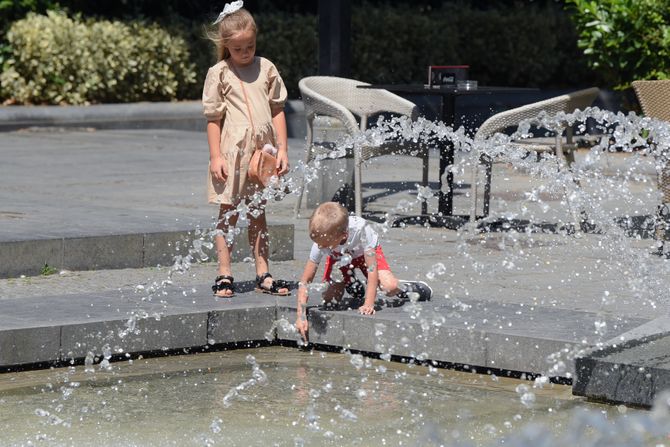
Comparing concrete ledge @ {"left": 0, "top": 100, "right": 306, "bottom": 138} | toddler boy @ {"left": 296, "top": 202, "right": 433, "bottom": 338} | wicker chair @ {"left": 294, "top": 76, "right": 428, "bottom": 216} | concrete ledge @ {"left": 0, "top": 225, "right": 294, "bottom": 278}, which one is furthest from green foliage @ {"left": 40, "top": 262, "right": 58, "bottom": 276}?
concrete ledge @ {"left": 0, "top": 100, "right": 306, "bottom": 138}

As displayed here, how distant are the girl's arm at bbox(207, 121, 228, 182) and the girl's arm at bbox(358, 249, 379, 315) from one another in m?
0.90

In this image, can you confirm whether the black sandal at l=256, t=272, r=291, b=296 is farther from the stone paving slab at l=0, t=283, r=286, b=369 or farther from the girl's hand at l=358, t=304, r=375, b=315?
the girl's hand at l=358, t=304, r=375, b=315

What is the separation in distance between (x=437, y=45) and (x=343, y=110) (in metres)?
13.0

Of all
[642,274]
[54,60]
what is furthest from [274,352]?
[54,60]

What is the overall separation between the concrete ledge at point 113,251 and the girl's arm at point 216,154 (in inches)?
44.0

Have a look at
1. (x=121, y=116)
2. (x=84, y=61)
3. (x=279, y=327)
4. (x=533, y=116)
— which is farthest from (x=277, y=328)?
(x=84, y=61)

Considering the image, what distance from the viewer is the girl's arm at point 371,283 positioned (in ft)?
20.4

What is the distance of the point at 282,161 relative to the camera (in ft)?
22.1

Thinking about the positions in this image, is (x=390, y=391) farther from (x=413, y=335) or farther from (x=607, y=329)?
(x=607, y=329)

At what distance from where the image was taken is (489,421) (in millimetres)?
5070

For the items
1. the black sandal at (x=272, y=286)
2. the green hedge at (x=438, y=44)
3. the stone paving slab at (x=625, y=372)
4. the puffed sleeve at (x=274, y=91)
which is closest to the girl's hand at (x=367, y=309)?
the black sandal at (x=272, y=286)

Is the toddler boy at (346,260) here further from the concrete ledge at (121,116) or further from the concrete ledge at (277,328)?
the concrete ledge at (121,116)

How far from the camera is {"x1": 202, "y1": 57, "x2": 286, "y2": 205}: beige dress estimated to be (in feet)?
22.2

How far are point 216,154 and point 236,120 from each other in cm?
20
